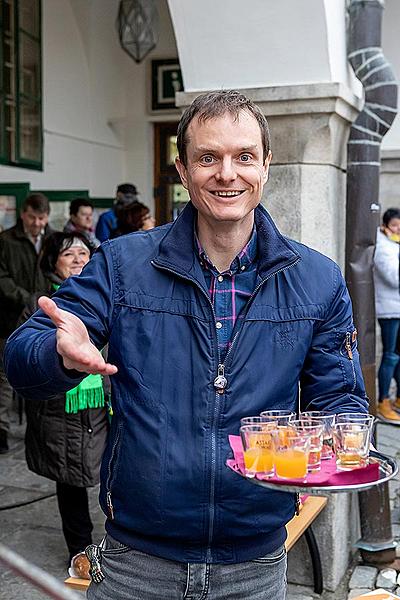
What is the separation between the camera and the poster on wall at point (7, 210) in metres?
7.98

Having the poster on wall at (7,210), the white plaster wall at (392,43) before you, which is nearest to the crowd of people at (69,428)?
the poster on wall at (7,210)

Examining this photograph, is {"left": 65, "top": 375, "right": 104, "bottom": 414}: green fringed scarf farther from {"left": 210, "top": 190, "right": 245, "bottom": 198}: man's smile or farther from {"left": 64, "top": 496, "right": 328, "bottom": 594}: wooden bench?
{"left": 210, "top": 190, "right": 245, "bottom": 198}: man's smile

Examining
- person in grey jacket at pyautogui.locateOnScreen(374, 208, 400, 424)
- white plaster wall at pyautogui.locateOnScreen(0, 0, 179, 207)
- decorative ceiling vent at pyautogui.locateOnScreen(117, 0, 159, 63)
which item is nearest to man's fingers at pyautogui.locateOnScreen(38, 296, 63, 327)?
person in grey jacket at pyautogui.locateOnScreen(374, 208, 400, 424)

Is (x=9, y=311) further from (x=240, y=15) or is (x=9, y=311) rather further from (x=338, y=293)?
(x=338, y=293)

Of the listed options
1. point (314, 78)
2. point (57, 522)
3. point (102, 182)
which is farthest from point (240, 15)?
point (102, 182)

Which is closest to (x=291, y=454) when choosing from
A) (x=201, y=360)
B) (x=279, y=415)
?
(x=279, y=415)

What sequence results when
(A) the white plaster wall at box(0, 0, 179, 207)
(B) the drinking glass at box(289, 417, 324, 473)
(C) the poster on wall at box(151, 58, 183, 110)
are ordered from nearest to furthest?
(B) the drinking glass at box(289, 417, 324, 473) → (A) the white plaster wall at box(0, 0, 179, 207) → (C) the poster on wall at box(151, 58, 183, 110)

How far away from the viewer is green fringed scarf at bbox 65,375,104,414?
4297 mm

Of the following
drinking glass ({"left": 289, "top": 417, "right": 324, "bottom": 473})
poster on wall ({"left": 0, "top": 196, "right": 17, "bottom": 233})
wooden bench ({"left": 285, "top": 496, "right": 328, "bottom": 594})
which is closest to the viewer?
drinking glass ({"left": 289, "top": 417, "right": 324, "bottom": 473})

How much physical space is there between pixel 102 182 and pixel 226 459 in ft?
33.0

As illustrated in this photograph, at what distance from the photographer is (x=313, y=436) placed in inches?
81.0

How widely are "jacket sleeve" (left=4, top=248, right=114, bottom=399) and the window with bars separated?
23.5 ft

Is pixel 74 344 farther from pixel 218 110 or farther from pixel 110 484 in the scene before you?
pixel 218 110

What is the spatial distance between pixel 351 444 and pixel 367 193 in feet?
8.93
